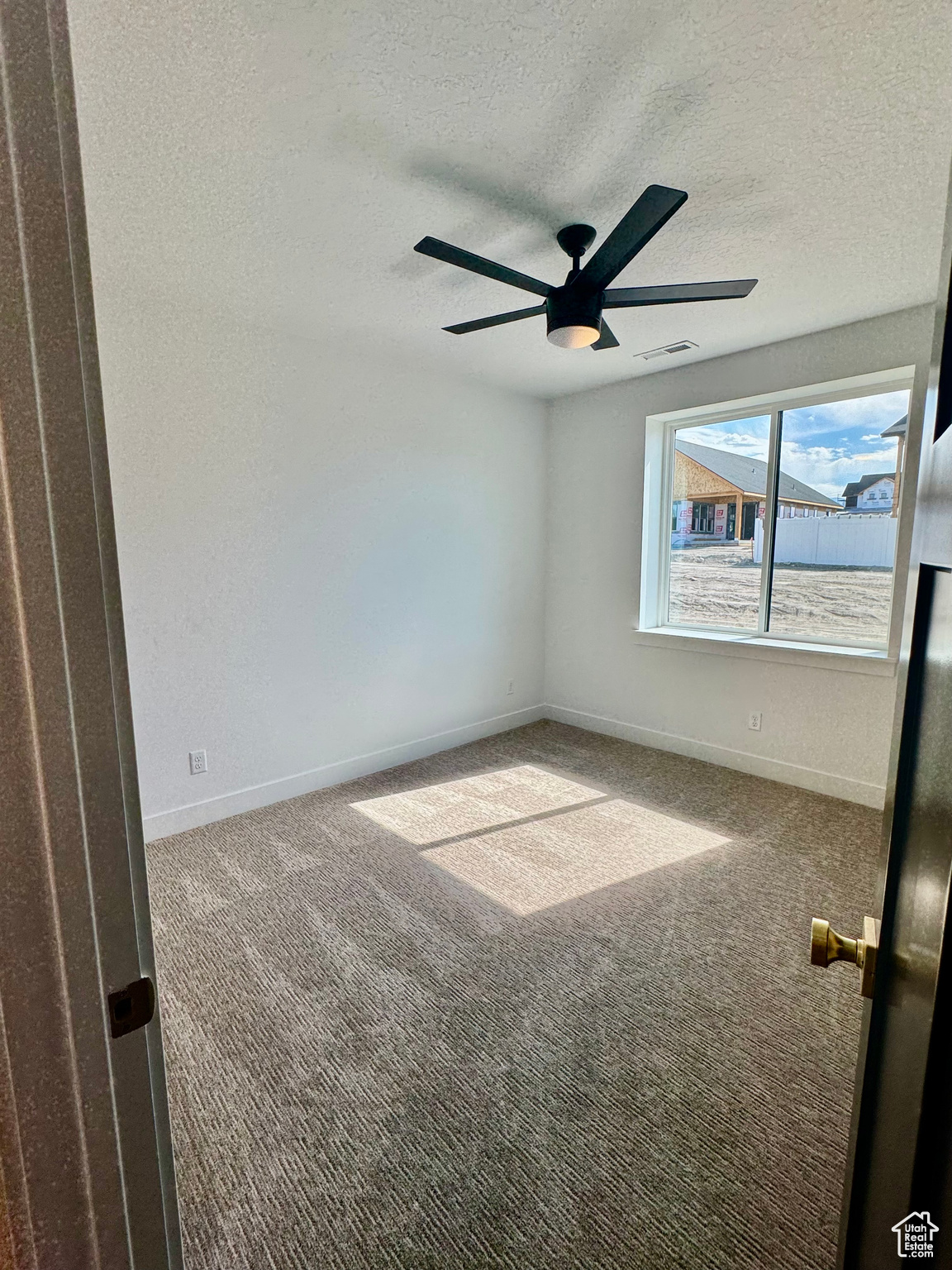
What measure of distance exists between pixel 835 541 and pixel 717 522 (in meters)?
0.73

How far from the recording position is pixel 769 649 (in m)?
3.52

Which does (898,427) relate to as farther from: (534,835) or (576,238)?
(534,835)

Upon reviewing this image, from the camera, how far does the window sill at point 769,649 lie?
3.17m

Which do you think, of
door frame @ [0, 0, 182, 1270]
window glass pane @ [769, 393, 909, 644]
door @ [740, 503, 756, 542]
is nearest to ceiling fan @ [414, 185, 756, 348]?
door frame @ [0, 0, 182, 1270]

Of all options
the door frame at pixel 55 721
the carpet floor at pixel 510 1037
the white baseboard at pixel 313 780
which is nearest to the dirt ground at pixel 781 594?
the carpet floor at pixel 510 1037

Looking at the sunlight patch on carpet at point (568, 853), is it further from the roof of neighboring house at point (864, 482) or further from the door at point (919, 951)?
the roof of neighboring house at point (864, 482)

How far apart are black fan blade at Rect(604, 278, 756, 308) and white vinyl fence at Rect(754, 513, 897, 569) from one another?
180 cm

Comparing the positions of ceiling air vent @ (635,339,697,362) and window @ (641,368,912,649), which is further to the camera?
ceiling air vent @ (635,339,697,362)

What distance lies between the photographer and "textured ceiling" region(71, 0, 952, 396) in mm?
1355

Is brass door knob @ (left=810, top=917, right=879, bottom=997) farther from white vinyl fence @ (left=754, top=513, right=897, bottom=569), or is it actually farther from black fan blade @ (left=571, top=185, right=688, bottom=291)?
white vinyl fence @ (left=754, top=513, right=897, bottom=569)

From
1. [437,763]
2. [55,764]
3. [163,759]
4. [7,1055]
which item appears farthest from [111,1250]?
[437,763]

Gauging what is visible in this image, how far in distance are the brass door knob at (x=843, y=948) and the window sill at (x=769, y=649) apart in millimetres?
2792
